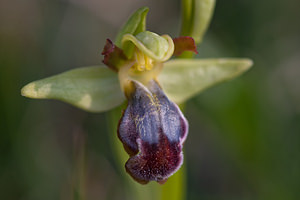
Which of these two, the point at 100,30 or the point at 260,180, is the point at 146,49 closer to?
the point at 260,180

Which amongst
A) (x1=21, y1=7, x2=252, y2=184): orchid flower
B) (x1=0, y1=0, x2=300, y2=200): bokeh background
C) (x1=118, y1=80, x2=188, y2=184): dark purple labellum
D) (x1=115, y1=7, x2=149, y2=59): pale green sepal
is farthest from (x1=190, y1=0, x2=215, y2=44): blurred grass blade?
(x1=0, y1=0, x2=300, y2=200): bokeh background

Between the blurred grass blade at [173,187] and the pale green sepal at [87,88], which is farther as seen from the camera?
the blurred grass blade at [173,187]

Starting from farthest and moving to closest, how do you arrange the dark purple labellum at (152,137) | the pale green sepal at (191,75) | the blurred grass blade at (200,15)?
the pale green sepal at (191,75) < the blurred grass blade at (200,15) < the dark purple labellum at (152,137)

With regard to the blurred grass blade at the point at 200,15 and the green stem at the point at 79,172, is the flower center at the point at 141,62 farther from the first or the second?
the green stem at the point at 79,172

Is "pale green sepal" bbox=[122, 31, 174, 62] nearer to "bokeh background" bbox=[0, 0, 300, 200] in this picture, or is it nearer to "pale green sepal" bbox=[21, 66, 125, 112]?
"pale green sepal" bbox=[21, 66, 125, 112]

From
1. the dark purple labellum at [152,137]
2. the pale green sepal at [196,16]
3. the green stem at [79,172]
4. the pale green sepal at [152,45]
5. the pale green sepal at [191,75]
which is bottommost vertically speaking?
the green stem at [79,172]

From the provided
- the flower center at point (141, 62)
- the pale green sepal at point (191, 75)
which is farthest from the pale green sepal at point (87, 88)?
the pale green sepal at point (191, 75)

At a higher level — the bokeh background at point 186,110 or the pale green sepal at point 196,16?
the pale green sepal at point 196,16

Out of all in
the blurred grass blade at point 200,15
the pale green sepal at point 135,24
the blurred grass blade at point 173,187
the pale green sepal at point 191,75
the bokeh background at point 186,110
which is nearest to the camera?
the pale green sepal at point 135,24

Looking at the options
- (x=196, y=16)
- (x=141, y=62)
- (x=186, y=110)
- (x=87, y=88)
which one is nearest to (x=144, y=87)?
(x=141, y=62)
